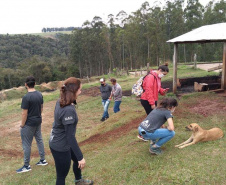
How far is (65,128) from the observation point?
102 inches

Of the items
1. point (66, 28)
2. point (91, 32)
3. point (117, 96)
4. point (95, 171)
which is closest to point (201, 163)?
point (95, 171)

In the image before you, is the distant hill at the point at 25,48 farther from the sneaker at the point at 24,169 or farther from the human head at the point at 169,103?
the human head at the point at 169,103

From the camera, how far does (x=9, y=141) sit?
7.86 metres

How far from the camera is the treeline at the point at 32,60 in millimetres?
49719

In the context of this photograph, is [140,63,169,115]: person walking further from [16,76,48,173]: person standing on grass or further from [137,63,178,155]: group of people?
[16,76,48,173]: person standing on grass

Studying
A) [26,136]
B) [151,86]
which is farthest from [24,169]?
[151,86]

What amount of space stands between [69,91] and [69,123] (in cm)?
36

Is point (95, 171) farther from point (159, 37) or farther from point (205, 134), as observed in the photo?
point (159, 37)

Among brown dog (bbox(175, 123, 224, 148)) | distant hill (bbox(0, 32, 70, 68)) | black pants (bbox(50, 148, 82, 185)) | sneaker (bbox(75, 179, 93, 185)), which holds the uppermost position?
distant hill (bbox(0, 32, 70, 68))

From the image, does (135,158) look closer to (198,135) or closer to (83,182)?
(83,182)

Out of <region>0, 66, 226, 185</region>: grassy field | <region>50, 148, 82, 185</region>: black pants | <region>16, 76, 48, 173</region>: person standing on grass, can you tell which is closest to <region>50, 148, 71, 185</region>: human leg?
<region>50, 148, 82, 185</region>: black pants

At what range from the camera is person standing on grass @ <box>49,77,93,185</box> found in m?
2.58

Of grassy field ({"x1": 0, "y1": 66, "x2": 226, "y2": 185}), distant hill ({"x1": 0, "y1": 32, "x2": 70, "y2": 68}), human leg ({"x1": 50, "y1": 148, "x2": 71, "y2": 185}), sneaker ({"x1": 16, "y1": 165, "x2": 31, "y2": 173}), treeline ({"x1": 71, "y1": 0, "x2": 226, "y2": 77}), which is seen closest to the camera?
human leg ({"x1": 50, "y1": 148, "x2": 71, "y2": 185})

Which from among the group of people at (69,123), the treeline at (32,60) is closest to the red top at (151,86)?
the group of people at (69,123)
